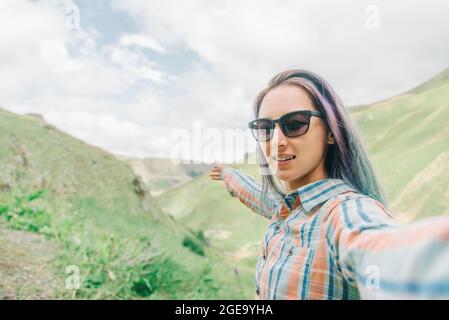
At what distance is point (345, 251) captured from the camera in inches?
27.7

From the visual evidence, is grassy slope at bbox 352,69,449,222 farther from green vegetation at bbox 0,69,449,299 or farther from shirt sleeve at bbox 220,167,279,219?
shirt sleeve at bbox 220,167,279,219

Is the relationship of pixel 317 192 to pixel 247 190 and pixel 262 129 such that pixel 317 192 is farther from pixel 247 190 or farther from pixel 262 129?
pixel 247 190

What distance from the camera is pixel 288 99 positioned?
3.45 ft

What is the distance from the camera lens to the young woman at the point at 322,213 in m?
0.59

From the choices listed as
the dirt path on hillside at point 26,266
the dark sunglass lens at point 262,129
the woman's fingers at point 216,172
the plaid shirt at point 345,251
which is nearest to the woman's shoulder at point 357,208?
the plaid shirt at point 345,251

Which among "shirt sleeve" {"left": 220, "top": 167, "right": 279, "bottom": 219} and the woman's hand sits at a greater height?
the woman's hand

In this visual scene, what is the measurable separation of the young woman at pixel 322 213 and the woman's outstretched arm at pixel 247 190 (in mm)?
188

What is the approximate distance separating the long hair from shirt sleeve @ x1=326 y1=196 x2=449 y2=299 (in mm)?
219

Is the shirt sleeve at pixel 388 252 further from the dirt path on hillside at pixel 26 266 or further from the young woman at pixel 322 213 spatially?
the dirt path on hillside at pixel 26 266

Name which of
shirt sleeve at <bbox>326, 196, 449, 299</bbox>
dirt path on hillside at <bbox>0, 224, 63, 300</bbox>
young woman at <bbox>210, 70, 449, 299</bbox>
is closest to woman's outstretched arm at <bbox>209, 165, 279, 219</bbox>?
young woman at <bbox>210, 70, 449, 299</bbox>

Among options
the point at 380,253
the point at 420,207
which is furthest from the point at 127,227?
the point at 420,207

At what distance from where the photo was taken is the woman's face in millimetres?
1026

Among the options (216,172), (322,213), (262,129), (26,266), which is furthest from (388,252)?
(26,266)
